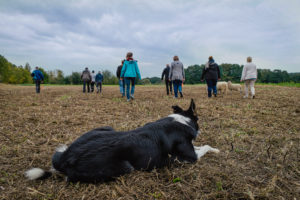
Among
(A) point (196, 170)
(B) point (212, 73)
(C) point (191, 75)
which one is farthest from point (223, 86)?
(C) point (191, 75)

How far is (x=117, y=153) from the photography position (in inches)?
90.4

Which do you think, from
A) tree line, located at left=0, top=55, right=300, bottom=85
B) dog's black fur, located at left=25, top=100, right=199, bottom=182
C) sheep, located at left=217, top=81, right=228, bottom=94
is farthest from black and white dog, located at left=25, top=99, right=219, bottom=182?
tree line, located at left=0, top=55, right=300, bottom=85

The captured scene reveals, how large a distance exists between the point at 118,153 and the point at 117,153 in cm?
A: 1

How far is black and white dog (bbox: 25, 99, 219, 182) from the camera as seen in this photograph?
2223 mm

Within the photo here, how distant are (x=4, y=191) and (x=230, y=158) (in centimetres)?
359

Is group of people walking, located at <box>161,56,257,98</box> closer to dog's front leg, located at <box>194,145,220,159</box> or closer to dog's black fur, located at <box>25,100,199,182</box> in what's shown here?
dog's front leg, located at <box>194,145,220,159</box>

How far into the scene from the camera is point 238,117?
6086 mm

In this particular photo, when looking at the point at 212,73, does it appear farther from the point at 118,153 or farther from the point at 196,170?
the point at 118,153

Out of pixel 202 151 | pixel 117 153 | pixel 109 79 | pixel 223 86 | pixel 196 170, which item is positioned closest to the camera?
pixel 117 153

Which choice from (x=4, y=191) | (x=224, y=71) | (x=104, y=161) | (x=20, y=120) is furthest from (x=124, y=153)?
(x=224, y=71)

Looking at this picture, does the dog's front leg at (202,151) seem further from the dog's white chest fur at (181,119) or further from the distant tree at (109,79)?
the distant tree at (109,79)

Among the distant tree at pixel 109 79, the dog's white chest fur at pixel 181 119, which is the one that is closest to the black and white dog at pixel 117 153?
the dog's white chest fur at pixel 181 119

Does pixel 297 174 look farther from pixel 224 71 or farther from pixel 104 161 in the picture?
pixel 224 71

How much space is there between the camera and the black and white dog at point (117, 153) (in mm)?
2223
